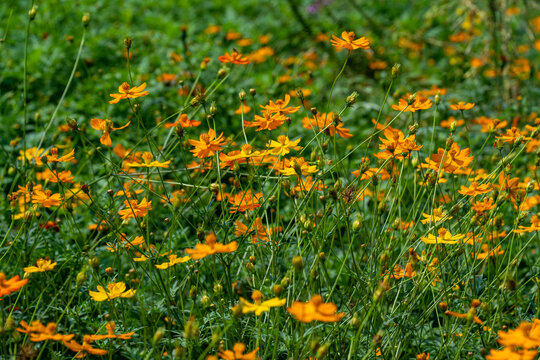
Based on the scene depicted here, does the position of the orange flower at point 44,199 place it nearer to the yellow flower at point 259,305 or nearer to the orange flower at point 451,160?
the yellow flower at point 259,305

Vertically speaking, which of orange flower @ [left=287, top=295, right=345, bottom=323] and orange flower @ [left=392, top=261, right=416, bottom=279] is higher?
orange flower @ [left=287, top=295, right=345, bottom=323]

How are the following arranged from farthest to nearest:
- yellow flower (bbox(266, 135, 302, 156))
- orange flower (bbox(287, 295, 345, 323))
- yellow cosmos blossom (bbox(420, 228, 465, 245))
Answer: yellow flower (bbox(266, 135, 302, 156))
yellow cosmos blossom (bbox(420, 228, 465, 245))
orange flower (bbox(287, 295, 345, 323))

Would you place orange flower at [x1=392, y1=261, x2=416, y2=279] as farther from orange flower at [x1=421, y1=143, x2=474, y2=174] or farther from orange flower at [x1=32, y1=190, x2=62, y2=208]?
orange flower at [x1=32, y1=190, x2=62, y2=208]

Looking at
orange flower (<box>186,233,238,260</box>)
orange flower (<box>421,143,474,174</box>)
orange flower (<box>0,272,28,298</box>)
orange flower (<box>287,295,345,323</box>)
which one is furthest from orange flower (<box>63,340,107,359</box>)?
orange flower (<box>421,143,474,174</box>)

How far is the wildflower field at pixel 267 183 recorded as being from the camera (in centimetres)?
133

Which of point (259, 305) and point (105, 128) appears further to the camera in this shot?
point (105, 128)

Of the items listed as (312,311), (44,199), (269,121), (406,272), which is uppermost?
(269,121)

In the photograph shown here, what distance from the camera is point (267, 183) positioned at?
2213mm

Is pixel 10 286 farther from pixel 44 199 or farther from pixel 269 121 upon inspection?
pixel 269 121

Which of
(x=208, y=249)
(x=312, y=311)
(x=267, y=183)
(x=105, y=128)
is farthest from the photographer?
(x=267, y=183)

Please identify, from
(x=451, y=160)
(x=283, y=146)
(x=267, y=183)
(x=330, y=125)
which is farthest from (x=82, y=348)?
(x=267, y=183)

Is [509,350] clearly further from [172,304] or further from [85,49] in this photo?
[85,49]

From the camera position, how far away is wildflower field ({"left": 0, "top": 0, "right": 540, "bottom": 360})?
1326mm

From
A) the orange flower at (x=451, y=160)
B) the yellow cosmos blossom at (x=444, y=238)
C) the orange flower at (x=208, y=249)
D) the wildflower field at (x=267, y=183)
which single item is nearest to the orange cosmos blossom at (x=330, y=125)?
the wildflower field at (x=267, y=183)
